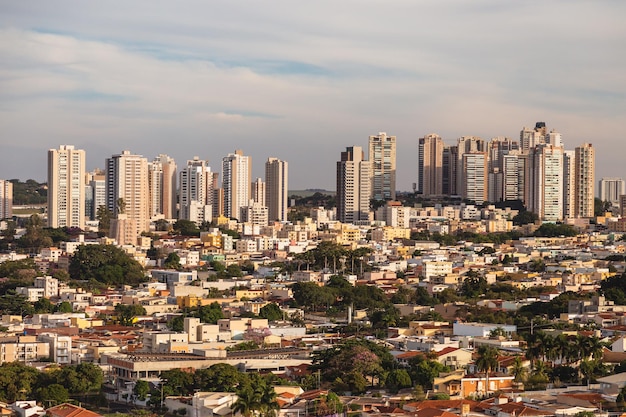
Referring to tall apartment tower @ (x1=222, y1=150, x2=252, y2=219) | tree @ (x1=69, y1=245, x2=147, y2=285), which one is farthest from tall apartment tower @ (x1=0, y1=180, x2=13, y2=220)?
tree @ (x1=69, y1=245, x2=147, y2=285)

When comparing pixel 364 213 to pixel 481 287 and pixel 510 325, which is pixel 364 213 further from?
pixel 510 325

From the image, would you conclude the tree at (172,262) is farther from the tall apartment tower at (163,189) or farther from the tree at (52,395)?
the tree at (52,395)

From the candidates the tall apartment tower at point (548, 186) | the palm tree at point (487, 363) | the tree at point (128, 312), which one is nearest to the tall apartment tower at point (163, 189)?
the tall apartment tower at point (548, 186)

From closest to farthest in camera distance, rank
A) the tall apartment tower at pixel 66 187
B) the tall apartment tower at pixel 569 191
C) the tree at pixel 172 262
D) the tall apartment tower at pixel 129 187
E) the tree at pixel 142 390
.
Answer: the tree at pixel 142 390 < the tree at pixel 172 262 < the tall apartment tower at pixel 66 187 < the tall apartment tower at pixel 129 187 < the tall apartment tower at pixel 569 191

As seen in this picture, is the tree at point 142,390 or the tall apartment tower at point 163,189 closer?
the tree at point 142,390

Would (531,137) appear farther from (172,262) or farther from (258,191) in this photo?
(172,262)

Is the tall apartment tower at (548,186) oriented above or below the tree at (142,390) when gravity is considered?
above

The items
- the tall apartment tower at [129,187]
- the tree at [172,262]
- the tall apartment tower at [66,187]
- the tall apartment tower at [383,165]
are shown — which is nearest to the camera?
the tree at [172,262]
